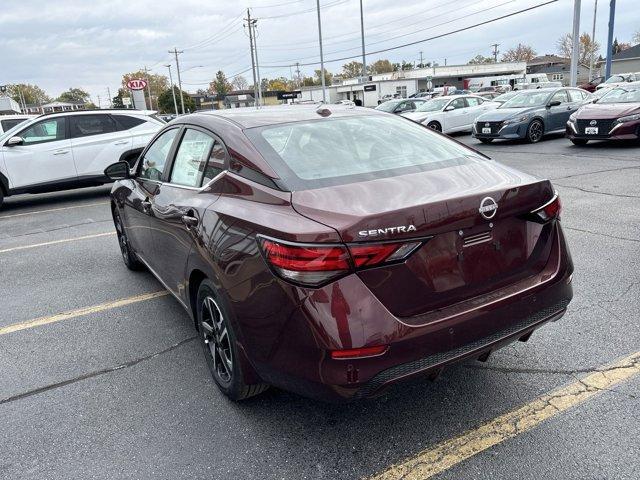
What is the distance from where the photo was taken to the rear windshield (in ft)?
8.52

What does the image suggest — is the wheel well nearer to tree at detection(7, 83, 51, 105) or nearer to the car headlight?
the car headlight

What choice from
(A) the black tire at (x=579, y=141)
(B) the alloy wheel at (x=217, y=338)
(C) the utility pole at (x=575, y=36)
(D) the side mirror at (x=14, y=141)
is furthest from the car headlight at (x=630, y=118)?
(C) the utility pole at (x=575, y=36)

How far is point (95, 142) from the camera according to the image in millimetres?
10367

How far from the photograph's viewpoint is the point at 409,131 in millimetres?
3359

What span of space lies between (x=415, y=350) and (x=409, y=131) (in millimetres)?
1690

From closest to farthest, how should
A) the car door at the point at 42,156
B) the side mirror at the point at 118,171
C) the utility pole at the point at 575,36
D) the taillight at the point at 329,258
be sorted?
the taillight at the point at 329,258 < the side mirror at the point at 118,171 < the car door at the point at 42,156 < the utility pole at the point at 575,36

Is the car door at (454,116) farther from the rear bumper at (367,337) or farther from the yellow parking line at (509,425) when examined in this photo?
the rear bumper at (367,337)

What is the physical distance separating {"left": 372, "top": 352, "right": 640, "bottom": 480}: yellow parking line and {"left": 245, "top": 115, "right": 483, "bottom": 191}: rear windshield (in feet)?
4.50


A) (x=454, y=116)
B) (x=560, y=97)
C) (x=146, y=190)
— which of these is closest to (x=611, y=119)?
(x=560, y=97)

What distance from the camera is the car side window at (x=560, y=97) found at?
1538 cm

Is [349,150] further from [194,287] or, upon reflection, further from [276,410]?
[276,410]

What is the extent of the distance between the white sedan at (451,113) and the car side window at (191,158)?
1530 centimetres

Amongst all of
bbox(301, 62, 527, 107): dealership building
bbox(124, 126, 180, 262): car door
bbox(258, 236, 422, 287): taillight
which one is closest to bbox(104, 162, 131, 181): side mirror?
bbox(124, 126, 180, 262): car door

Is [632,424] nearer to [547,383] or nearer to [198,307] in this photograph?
[547,383]
